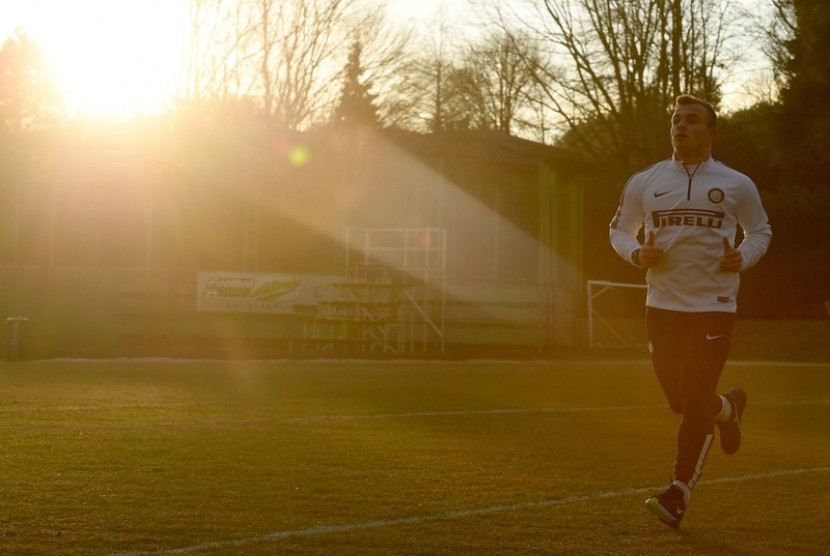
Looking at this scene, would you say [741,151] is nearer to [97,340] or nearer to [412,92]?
[412,92]

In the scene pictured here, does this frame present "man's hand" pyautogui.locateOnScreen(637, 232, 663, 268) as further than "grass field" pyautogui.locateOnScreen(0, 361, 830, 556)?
Yes

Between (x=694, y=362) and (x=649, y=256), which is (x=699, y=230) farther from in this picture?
(x=694, y=362)

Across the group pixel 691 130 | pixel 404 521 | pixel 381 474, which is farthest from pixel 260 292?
pixel 404 521

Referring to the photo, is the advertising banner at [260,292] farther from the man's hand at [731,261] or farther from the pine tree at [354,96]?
the man's hand at [731,261]

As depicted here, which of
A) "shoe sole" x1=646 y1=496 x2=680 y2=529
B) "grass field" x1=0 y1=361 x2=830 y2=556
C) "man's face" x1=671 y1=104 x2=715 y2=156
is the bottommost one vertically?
"grass field" x1=0 y1=361 x2=830 y2=556

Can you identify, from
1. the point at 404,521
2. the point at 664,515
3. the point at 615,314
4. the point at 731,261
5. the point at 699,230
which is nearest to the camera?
the point at 664,515

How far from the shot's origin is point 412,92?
5056 cm

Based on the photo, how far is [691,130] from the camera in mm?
7059

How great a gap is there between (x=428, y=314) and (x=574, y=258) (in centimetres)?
385

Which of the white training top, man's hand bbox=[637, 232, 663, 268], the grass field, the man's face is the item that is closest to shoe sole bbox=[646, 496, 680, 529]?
the grass field

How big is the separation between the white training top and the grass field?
1039mm

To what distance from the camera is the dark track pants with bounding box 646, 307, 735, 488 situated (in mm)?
6996

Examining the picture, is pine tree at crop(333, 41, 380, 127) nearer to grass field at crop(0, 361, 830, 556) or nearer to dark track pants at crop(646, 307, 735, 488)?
grass field at crop(0, 361, 830, 556)

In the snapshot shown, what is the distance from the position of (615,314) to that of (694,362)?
94.9 ft
